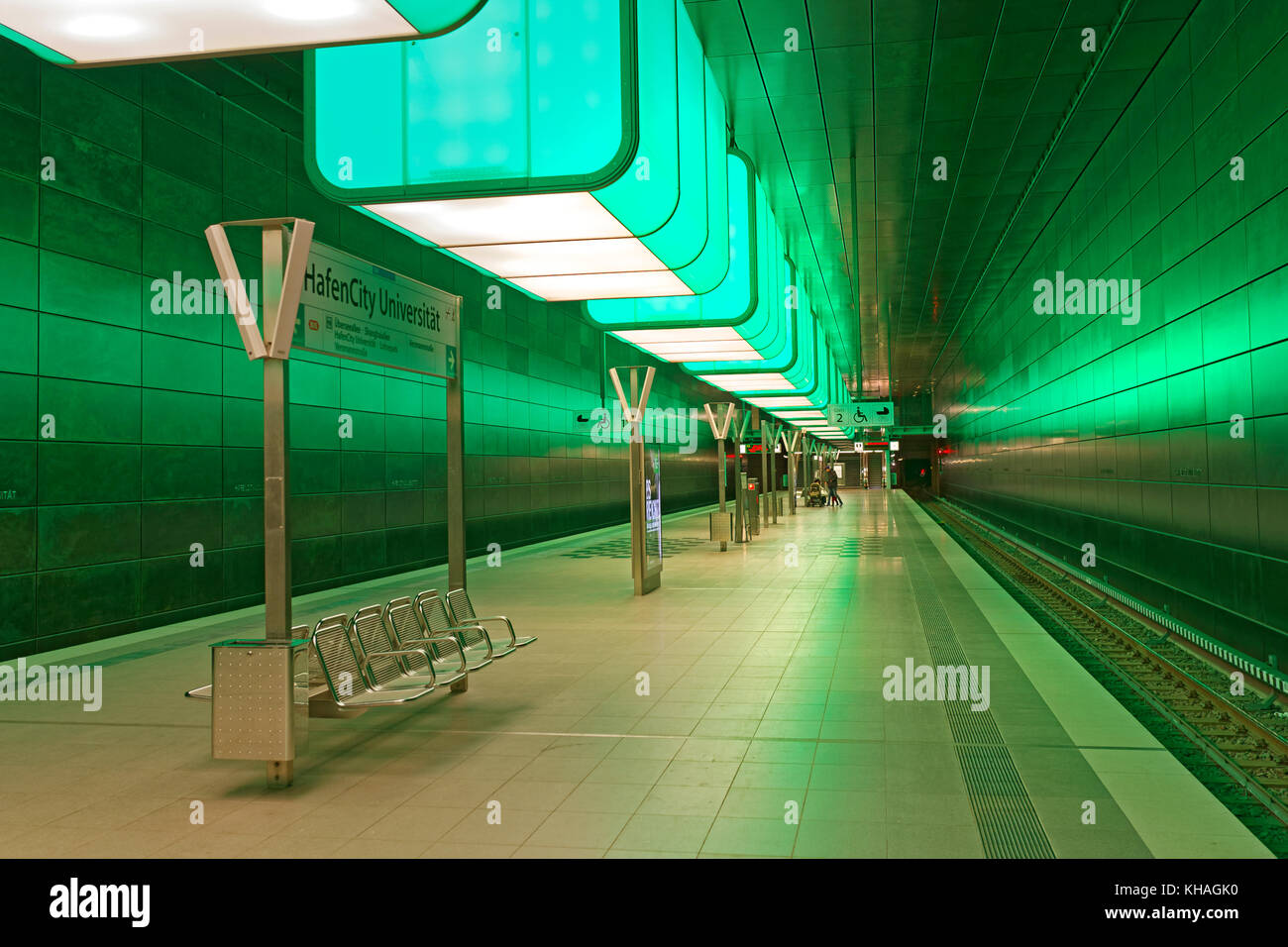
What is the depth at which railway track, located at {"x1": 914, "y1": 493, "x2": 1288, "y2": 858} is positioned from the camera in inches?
201

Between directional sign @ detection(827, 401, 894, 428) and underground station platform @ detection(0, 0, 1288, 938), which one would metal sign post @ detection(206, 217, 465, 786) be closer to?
underground station platform @ detection(0, 0, 1288, 938)

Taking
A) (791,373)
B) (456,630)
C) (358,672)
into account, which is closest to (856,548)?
(791,373)

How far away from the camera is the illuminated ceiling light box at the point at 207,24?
4.45 m

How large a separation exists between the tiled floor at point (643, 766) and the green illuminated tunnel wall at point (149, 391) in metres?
1.38

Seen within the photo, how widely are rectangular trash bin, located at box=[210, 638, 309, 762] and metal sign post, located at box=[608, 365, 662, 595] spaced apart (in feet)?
25.7

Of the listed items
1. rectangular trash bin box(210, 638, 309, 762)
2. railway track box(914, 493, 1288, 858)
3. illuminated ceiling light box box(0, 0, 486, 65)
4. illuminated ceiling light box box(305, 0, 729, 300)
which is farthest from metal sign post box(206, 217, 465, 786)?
railway track box(914, 493, 1288, 858)

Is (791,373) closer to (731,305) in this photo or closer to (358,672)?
(731,305)

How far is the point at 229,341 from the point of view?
12.5 meters

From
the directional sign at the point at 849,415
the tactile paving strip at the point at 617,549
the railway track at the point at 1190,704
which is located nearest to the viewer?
the railway track at the point at 1190,704

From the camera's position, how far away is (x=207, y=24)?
4.75 meters

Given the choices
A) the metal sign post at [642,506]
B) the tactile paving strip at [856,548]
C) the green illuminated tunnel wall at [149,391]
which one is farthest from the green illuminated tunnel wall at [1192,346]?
the green illuminated tunnel wall at [149,391]

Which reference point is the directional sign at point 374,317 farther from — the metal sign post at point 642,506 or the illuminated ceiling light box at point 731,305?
the illuminated ceiling light box at point 731,305

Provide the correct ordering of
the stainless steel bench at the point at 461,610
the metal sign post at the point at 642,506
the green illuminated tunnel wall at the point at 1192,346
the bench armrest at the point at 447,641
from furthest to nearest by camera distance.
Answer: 1. the metal sign post at the point at 642,506
2. the green illuminated tunnel wall at the point at 1192,346
3. the stainless steel bench at the point at 461,610
4. the bench armrest at the point at 447,641

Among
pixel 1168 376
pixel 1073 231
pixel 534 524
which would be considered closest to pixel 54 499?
pixel 1168 376
